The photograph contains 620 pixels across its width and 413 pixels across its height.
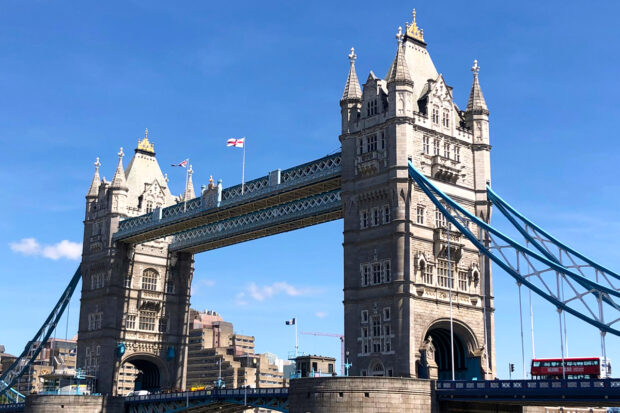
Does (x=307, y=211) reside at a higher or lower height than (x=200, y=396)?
higher

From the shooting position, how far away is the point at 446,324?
78000 millimetres

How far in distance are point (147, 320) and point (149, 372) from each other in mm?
7971

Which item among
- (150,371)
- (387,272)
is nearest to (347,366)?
(387,272)

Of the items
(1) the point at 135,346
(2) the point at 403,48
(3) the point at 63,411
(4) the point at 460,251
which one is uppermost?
(2) the point at 403,48

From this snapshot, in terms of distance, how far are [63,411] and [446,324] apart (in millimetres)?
48203

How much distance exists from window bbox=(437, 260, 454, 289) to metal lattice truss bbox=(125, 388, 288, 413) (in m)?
17.1

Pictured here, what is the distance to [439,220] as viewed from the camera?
262 ft

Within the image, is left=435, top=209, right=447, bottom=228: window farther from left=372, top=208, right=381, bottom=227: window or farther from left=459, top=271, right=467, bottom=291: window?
left=372, top=208, right=381, bottom=227: window

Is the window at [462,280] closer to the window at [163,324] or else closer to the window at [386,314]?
the window at [386,314]

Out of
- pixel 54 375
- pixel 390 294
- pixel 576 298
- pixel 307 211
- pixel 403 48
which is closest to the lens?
pixel 576 298

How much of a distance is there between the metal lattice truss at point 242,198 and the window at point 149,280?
514cm

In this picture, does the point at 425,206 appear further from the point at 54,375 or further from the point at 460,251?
the point at 54,375

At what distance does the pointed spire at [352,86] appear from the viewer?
83312mm

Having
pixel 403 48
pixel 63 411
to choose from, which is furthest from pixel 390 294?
pixel 63 411
